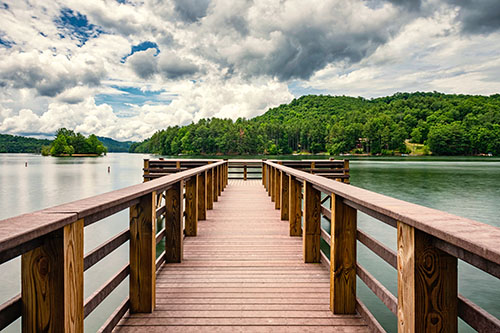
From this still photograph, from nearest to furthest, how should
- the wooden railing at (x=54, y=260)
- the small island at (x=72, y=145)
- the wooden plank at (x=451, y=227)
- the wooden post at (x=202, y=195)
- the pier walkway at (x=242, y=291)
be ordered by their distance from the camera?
the wooden plank at (x=451, y=227)
the wooden railing at (x=54, y=260)
the pier walkway at (x=242, y=291)
the wooden post at (x=202, y=195)
the small island at (x=72, y=145)

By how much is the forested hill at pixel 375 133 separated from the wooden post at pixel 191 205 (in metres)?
83.5

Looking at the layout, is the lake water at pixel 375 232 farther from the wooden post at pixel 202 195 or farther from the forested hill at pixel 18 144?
the forested hill at pixel 18 144

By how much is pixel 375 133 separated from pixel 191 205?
283ft

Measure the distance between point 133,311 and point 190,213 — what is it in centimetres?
226

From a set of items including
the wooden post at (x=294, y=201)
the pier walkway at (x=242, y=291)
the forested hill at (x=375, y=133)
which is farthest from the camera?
the forested hill at (x=375, y=133)

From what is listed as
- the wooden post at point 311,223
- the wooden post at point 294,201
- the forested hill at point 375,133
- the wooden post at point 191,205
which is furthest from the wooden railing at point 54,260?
the forested hill at point 375,133

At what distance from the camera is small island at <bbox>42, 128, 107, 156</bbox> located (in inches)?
3794

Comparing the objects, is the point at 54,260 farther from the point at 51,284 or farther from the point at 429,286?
the point at 429,286

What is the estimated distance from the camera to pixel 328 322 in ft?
6.88

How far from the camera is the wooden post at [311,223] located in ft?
10.2

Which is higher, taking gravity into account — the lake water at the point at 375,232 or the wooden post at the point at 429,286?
the wooden post at the point at 429,286

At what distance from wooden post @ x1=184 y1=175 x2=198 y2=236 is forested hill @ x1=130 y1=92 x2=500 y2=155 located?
83.5m

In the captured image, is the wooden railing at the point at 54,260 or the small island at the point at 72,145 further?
the small island at the point at 72,145

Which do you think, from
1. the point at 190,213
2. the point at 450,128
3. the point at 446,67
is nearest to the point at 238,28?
the point at 190,213
